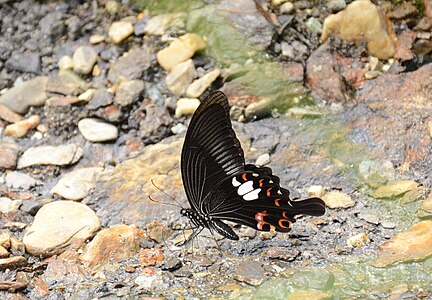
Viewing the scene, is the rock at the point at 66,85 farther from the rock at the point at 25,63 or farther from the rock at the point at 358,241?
the rock at the point at 358,241

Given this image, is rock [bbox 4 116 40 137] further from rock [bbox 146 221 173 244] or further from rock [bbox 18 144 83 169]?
rock [bbox 146 221 173 244]

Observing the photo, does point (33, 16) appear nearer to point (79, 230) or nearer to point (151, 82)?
point (151, 82)

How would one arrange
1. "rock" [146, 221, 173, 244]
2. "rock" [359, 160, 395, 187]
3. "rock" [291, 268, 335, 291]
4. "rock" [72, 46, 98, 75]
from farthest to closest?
1. "rock" [72, 46, 98, 75]
2. "rock" [359, 160, 395, 187]
3. "rock" [146, 221, 173, 244]
4. "rock" [291, 268, 335, 291]

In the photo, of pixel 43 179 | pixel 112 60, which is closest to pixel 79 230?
pixel 43 179

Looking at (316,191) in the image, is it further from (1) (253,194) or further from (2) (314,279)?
(2) (314,279)

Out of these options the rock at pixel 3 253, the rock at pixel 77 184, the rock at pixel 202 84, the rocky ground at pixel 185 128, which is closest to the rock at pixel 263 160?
the rocky ground at pixel 185 128

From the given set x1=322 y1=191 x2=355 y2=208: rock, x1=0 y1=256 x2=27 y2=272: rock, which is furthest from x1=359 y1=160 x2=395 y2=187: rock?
x1=0 y1=256 x2=27 y2=272: rock
